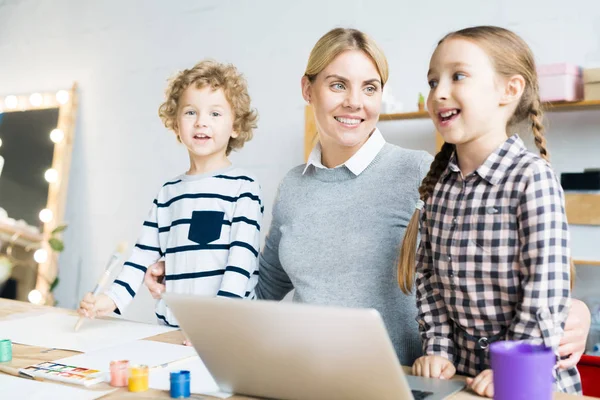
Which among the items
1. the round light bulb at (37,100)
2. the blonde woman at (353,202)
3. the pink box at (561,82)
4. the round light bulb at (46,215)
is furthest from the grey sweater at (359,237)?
the round light bulb at (37,100)

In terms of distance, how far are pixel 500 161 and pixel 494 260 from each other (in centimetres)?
16

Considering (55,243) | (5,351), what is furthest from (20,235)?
(5,351)

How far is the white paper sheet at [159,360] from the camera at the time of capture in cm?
101

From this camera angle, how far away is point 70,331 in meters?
1.42

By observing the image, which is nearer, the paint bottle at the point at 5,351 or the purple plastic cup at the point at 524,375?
the purple plastic cup at the point at 524,375

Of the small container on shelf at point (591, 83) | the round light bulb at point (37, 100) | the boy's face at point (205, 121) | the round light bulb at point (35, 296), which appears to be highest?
the round light bulb at point (37, 100)

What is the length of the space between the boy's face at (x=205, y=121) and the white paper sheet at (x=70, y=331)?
17.8 inches

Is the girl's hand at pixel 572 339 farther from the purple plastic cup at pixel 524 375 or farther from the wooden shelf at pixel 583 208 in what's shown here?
the wooden shelf at pixel 583 208

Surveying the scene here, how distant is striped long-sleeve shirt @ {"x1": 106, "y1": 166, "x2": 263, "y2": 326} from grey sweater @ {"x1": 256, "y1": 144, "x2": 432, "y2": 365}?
100 mm

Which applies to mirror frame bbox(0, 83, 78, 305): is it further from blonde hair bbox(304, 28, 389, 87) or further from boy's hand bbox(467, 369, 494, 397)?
boy's hand bbox(467, 369, 494, 397)

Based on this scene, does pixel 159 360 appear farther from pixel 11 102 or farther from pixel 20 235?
pixel 11 102

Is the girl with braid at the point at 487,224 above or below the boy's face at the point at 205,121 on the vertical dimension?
below

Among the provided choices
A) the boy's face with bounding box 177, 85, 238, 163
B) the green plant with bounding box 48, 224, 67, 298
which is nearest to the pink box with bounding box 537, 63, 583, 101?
the boy's face with bounding box 177, 85, 238, 163

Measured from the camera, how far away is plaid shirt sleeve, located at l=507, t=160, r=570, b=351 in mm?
967
